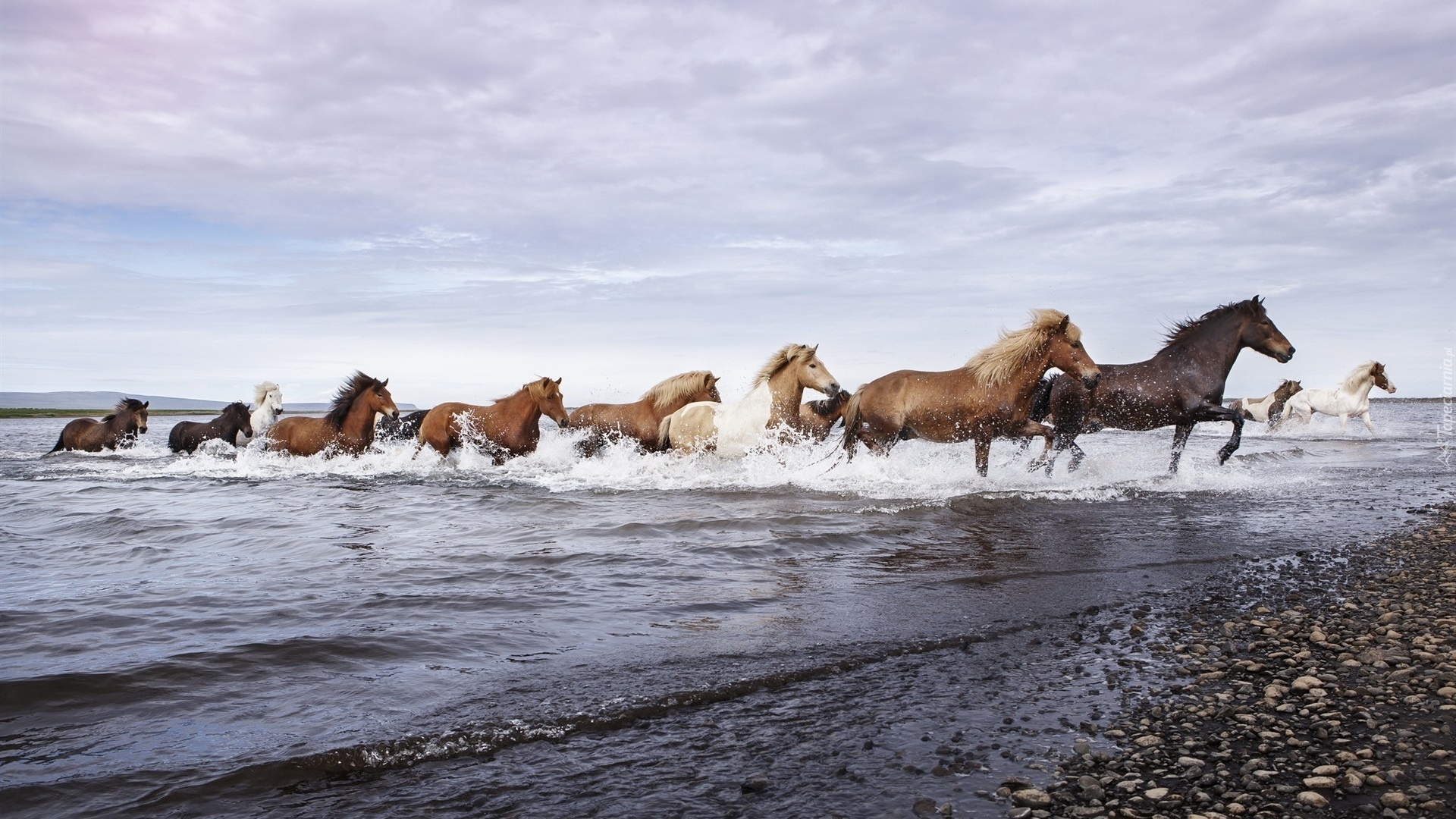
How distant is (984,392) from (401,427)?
12401 mm

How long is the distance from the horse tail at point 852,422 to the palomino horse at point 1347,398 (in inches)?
738

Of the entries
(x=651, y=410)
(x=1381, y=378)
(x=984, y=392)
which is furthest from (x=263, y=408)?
(x=1381, y=378)

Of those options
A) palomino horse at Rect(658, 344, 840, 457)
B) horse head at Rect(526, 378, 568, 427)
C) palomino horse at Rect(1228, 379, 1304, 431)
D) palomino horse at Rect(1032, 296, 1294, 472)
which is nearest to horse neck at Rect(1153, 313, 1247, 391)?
palomino horse at Rect(1032, 296, 1294, 472)

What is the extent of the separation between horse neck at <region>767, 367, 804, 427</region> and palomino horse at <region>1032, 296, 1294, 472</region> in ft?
11.9

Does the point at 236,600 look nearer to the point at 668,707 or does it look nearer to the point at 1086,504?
the point at 668,707

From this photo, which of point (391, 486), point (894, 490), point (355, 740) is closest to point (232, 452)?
point (391, 486)

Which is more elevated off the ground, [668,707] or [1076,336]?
[1076,336]

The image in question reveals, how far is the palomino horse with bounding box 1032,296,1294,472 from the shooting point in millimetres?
12766

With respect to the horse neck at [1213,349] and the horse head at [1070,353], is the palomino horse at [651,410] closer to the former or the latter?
the horse head at [1070,353]

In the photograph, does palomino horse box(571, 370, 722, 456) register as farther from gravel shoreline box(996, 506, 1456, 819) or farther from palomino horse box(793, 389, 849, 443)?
gravel shoreline box(996, 506, 1456, 819)

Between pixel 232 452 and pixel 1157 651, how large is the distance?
23552mm

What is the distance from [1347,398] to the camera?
26.0m

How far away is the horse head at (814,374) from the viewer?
12400 mm

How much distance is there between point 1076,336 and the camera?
11766 millimetres
